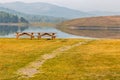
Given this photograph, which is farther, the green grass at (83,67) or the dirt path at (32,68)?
the dirt path at (32,68)

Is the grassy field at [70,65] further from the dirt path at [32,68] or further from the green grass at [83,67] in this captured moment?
the dirt path at [32,68]

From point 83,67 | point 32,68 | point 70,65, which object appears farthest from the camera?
point 70,65

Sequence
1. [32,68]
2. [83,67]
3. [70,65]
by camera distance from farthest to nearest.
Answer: [70,65], [83,67], [32,68]

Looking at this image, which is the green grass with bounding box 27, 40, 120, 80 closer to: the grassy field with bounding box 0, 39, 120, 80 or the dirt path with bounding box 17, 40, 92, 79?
the grassy field with bounding box 0, 39, 120, 80

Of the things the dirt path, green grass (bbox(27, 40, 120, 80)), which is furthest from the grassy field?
the dirt path

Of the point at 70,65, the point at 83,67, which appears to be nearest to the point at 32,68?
the point at 70,65

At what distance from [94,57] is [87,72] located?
8.54 meters

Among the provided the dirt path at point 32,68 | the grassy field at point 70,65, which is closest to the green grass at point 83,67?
the grassy field at point 70,65

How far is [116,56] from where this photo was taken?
37.0 m

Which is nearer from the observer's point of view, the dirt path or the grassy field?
the grassy field

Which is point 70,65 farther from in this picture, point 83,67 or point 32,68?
point 32,68

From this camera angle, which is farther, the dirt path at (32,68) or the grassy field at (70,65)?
the dirt path at (32,68)

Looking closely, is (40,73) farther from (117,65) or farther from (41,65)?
(117,65)

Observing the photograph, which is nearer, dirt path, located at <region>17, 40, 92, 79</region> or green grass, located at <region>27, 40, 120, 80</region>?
green grass, located at <region>27, 40, 120, 80</region>
